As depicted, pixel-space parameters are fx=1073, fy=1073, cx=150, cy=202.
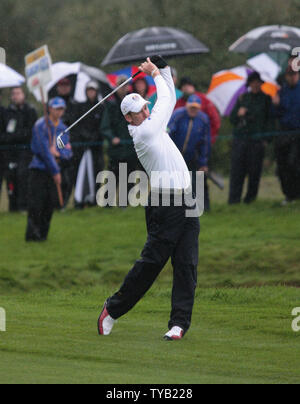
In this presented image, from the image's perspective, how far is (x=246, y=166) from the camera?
19.5m

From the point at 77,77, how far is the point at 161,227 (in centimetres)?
1304

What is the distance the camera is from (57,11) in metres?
70.6

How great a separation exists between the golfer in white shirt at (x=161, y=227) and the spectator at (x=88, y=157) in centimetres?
1109

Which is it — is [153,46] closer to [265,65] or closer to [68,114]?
[68,114]

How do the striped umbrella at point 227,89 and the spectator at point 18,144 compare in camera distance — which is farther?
the striped umbrella at point 227,89

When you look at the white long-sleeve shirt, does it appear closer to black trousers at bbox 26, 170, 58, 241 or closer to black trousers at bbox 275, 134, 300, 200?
black trousers at bbox 26, 170, 58, 241

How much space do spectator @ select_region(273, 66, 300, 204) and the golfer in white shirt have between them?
30.0 feet

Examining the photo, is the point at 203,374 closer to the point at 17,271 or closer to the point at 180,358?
the point at 180,358

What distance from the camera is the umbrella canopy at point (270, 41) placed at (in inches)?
734

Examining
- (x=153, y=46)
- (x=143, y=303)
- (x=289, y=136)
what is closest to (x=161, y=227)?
(x=143, y=303)

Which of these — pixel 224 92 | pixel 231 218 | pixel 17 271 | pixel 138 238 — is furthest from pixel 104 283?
pixel 224 92

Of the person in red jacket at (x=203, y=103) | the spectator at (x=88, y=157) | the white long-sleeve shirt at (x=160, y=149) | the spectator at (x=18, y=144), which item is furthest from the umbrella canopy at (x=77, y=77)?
the white long-sleeve shirt at (x=160, y=149)

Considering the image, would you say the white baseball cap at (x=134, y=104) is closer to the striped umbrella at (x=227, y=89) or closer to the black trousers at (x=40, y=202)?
the black trousers at (x=40, y=202)

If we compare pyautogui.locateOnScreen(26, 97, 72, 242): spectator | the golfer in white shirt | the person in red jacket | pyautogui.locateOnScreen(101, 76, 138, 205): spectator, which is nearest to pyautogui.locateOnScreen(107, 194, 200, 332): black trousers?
the golfer in white shirt
